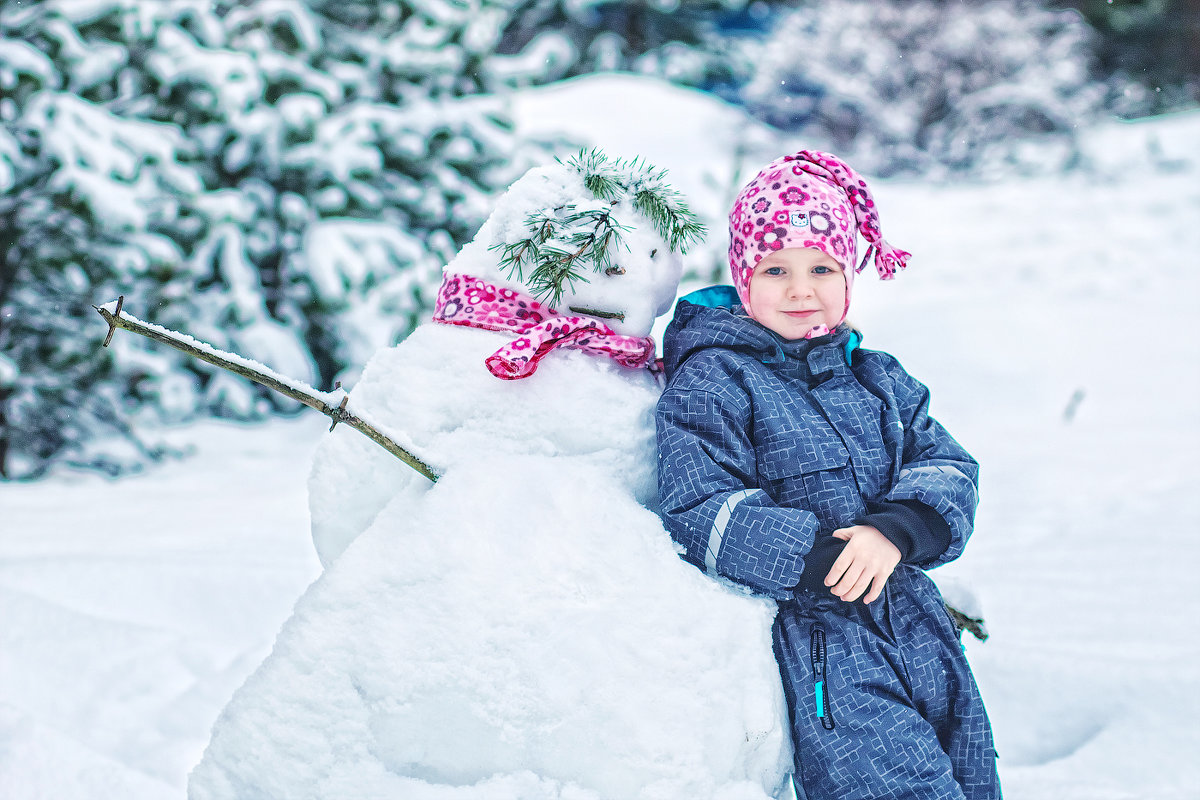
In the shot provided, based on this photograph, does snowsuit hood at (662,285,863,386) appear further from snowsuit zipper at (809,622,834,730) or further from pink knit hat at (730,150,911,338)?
snowsuit zipper at (809,622,834,730)

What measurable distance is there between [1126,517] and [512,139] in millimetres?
3525

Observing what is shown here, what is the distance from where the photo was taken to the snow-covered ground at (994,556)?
2072mm

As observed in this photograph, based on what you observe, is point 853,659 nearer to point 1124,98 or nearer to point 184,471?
point 184,471

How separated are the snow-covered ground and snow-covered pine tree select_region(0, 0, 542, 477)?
48cm

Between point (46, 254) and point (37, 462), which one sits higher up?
point (46, 254)

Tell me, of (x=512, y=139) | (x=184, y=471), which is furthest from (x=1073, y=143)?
(x=184, y=471)

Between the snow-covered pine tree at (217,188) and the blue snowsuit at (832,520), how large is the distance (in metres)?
3.37

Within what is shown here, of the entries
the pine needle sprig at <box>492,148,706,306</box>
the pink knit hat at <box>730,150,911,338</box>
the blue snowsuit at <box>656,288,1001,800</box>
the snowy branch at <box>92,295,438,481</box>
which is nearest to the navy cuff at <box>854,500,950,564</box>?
the blue snowsuit at <box>656,288,1001,800</box>

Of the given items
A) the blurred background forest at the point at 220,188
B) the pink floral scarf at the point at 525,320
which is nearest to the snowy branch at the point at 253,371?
the pink floral scarf at the point at 525,320

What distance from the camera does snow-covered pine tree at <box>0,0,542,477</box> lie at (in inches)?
157

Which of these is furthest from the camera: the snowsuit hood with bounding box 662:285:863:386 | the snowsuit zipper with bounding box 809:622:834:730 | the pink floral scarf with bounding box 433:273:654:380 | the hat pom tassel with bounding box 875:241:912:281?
the hat pom tassel with bounding box 875:241:912:281

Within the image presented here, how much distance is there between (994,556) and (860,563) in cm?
215

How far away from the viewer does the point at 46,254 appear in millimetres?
3941

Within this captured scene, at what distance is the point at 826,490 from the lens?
1.45 m
